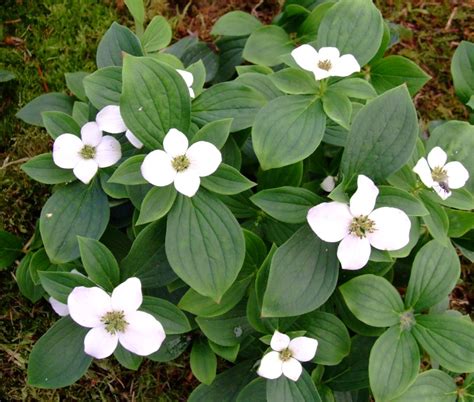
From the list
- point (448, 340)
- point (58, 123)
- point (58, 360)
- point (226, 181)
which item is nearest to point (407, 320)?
point (448, 340)

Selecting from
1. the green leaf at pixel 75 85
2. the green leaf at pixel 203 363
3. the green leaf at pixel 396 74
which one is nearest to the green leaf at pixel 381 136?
the green leaf at pixel 396 74

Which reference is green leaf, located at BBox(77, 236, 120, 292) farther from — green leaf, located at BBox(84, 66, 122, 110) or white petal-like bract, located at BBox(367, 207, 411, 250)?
white petal-like bract, located at BBox(367, 207, 411, 250)

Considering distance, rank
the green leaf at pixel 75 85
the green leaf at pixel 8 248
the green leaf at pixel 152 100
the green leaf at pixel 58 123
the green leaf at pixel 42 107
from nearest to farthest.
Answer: the green leaf at pixel 152 100
the green leaf at pixel 58 123
the green leaf at pixel 8 248
the green leaf at pixel 75 85
the green leaf at pixel 42 107

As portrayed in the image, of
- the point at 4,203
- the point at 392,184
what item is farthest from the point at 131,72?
the point at 4,203

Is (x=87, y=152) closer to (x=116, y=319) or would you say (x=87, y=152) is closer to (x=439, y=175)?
(x=116, y=319)

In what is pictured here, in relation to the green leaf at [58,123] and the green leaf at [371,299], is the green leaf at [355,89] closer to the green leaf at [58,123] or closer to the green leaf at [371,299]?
the green leaf at [371,299]

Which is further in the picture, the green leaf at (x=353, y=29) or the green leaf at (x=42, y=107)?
the green leaf at (x=42, y=107)

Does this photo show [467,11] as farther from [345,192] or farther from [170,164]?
[170,164]
